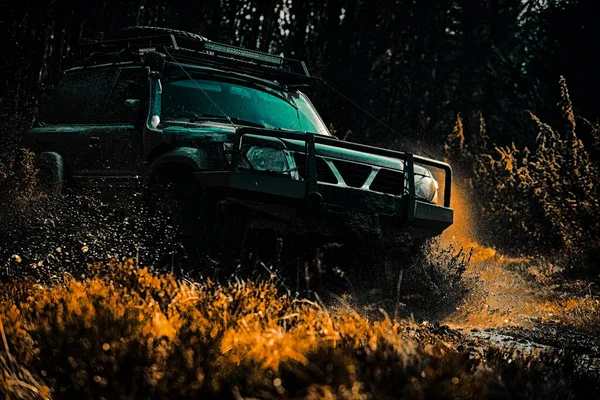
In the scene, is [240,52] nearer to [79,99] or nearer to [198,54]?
[198,54]

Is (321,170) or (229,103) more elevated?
(229,103)

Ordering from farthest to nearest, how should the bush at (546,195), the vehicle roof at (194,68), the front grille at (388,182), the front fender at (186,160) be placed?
the bush at (546,195)
the vehicle roof at (194,68)
the front grille at (388,182)
the front fender at (186,160)

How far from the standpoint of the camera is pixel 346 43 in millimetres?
19562

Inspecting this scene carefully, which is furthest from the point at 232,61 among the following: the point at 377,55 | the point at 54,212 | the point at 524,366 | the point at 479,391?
the point at 377,55

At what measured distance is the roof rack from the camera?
9133 millimetres

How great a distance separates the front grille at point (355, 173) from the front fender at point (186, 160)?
3.47 feet

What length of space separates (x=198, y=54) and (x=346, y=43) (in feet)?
35.3

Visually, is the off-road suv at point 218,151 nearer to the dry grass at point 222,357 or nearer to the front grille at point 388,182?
the front grille at point 388,182

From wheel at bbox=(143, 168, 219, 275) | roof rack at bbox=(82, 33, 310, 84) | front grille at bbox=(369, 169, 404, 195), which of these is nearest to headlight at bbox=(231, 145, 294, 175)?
wheel at bbox=(143, 168, 219, 275)

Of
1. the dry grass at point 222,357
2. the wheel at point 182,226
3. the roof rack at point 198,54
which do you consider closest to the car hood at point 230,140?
the wheel at point 182,226

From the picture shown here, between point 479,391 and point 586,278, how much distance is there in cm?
779

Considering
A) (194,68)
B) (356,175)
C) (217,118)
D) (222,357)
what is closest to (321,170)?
(356,175)

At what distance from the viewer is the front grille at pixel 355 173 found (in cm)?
779

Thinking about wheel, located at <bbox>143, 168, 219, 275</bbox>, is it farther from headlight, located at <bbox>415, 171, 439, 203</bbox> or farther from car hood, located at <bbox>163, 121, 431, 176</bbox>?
headlight, located at <bbox>415, 171, 439, 203</bbox>
